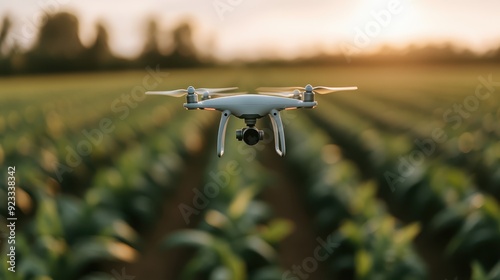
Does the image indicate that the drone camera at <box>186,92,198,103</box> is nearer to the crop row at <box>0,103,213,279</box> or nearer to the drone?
the drone

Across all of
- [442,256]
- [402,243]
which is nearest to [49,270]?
[402,243]

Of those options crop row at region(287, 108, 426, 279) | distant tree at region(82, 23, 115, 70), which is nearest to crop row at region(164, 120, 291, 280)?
crop row at region(287, 108, 426, 279)

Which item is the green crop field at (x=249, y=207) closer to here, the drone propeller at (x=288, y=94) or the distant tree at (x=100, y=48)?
the distant tree at (x=100, y=48)

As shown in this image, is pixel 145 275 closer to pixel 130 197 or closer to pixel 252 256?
pixel 130 197

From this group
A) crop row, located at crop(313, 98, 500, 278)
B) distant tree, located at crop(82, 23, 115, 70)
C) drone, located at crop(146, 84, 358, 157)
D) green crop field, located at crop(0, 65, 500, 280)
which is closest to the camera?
drone, located at crop(146, 84, 358, 157)

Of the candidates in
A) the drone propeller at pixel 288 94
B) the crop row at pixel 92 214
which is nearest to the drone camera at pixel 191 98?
the drone propeller at pixel 288 94

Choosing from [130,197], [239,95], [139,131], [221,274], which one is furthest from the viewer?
[139,131]
